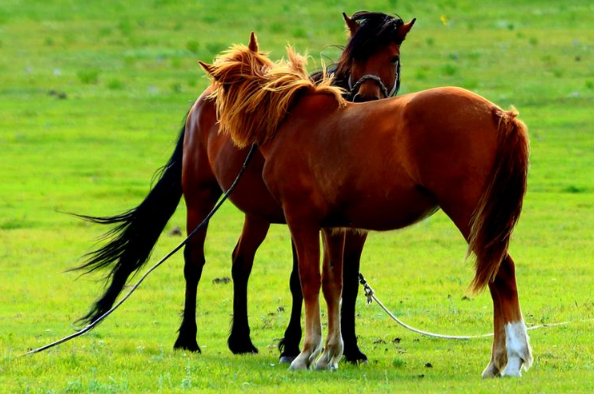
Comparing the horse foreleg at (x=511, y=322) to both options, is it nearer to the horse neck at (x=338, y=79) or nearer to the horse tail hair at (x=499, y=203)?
the horse tail hair at (x=499, y=203)

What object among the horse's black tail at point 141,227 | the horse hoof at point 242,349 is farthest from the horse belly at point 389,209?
the horse's black tail at point 141,227

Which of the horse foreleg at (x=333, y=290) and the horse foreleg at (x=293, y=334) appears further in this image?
the horse foreleg at (x=293, y=334)

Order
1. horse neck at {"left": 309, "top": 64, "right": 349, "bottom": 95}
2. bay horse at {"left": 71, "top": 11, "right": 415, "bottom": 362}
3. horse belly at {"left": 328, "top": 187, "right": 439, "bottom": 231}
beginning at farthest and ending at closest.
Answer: horse neck at {"left": 309, "top": 64, "right": 349, "bottom": 95}
bay horse at {"left": 71, "top": 11, "right": 415, "bottom": 362}
horse belly at {"left": 328, "top": 187, "right": 439, "bottom": 231}

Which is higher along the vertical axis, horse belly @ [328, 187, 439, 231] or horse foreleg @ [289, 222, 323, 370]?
horse belly @ [328, 187, 439, 231]

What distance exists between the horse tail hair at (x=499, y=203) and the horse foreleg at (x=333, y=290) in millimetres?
1339

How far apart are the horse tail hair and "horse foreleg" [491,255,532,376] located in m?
0.14

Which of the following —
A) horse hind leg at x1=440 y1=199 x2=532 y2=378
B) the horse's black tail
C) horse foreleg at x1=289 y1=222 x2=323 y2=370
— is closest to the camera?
horse hind leg at x1=440 y1=199 x2=532 y2=378

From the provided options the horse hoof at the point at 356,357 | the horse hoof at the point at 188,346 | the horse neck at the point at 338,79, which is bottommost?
the horse hoof at the point at 188,346

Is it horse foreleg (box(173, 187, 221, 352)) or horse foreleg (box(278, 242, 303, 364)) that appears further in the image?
horse foreleg (box(173, 187, 221, 352))

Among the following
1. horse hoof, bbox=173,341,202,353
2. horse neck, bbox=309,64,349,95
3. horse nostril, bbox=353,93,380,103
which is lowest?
horse hoof, bbox=173,341,202,353

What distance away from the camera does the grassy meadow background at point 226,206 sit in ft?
26.1

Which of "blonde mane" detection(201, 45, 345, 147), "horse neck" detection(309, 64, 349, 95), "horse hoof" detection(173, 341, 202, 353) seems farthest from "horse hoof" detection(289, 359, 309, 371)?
"horse neck" detection(309, 64, 349, 95)

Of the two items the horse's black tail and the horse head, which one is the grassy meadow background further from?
the horse head

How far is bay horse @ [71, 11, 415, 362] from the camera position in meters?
8.66
